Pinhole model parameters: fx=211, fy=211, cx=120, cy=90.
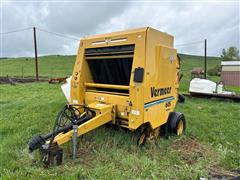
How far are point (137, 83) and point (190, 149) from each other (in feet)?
5.46

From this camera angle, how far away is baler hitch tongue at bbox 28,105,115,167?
286cm

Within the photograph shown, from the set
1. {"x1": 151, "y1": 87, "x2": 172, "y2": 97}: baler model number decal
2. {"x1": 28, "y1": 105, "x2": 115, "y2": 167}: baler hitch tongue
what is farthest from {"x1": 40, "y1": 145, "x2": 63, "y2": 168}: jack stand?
{"x1": 151, "y1": 87, "x2": 172, "y2": 97}: baler model number decal

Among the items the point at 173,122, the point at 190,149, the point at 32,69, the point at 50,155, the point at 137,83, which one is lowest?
the point at 190,149

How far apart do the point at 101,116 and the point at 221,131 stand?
10.5 ft

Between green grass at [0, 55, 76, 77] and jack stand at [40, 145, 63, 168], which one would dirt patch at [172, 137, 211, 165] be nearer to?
jack stand at [40, 145, 63, 168]

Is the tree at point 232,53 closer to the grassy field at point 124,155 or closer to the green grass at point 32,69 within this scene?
the green grass at point 32,69

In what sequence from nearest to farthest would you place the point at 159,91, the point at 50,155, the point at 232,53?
the point at 50,155, the point at 159,91, the point at 232,53

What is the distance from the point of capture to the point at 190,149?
3.91 m

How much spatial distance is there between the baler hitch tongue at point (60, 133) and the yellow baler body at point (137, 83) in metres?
0.34

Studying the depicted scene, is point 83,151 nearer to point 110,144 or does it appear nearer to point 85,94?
point 110,144

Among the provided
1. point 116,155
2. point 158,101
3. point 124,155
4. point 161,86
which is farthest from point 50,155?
point 161,86

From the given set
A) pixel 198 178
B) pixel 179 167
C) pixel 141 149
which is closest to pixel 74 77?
pixel 141 149

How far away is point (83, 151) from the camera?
3.55 meters

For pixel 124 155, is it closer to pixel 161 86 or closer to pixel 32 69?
pixel 161 86
